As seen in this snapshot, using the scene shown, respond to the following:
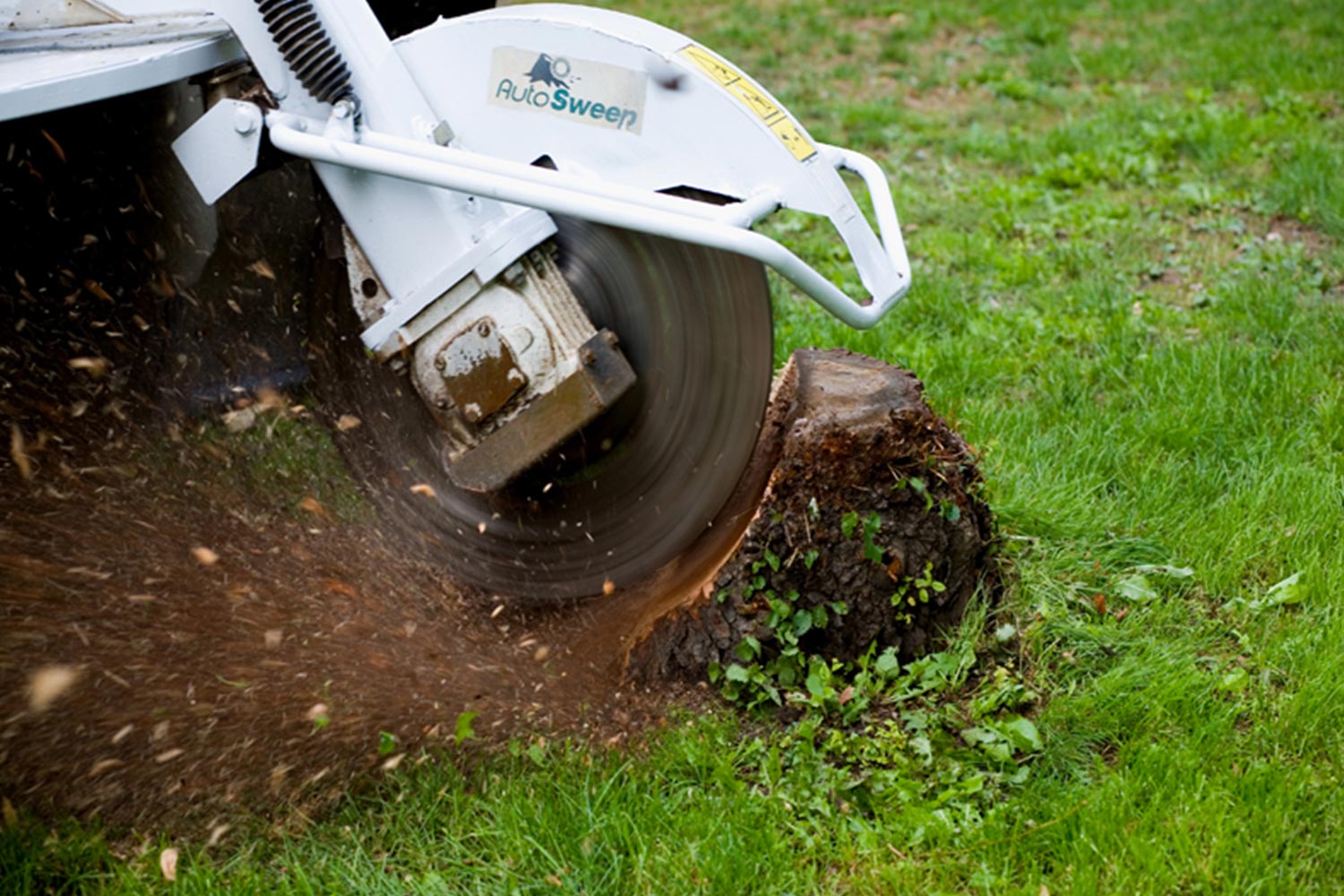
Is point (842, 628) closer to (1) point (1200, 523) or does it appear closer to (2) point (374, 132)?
(1) point (1200, 523)

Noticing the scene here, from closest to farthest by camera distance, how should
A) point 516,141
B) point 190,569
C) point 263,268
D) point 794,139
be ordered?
point 794,139, point 516,141, point 190,569, point 263,268

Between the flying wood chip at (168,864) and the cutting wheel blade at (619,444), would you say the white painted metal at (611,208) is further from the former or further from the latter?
the flying wood chip at (168,864)

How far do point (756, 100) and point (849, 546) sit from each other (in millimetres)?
867

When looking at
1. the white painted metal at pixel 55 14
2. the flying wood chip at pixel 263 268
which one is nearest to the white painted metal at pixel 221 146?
the white painted metal at pixel 55 14

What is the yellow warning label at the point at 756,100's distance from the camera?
2.37 meters

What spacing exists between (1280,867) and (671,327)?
1.40 metres

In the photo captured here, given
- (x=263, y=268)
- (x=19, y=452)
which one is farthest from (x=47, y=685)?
(x=263, y=268)

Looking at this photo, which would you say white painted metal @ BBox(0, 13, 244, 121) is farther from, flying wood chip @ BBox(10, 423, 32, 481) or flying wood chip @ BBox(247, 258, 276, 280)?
flying wood chip @ BBox(10, 423, 32, 481)

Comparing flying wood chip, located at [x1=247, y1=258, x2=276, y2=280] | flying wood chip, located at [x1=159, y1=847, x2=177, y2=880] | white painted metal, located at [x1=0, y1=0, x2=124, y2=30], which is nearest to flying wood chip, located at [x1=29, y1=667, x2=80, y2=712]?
flying wood chip, located at [x1=159, y1=847, x2=177, y2=880]

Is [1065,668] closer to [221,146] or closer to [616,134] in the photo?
[616,134]

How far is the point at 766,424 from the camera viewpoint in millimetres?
2865

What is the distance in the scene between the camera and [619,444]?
8.86 ft

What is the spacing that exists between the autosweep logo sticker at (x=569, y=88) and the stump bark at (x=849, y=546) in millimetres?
700

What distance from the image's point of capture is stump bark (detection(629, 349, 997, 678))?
2.59 meters
